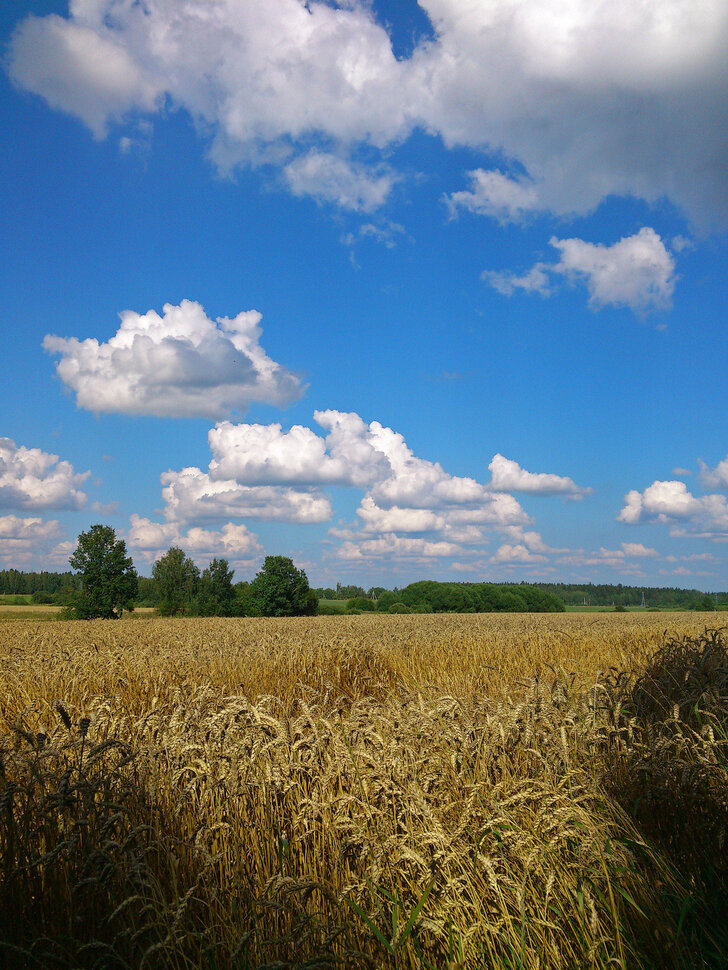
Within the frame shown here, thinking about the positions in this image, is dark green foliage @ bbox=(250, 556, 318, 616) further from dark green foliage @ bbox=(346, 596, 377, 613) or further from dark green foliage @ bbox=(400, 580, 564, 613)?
dark green foliage @ bbox=(400, 580, 564, 613)

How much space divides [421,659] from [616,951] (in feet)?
30.5

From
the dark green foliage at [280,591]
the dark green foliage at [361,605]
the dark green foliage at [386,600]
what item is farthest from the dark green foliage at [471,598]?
the dark green foliage at [280,591]

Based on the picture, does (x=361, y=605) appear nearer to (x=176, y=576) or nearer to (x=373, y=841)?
(x=176, y=576)

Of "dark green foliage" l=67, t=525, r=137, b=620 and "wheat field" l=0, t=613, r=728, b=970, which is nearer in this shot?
"wheat field" l=0, t=613, r=728, b=970

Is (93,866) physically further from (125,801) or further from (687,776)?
(687,776)

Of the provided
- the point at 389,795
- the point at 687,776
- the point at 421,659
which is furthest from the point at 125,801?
the point at 421,659

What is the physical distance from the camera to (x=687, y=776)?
3.79 m

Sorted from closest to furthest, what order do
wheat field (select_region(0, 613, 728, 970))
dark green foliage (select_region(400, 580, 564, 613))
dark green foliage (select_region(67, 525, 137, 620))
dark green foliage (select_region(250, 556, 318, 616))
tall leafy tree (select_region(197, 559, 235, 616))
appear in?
wheat field (select_region(0, 613, 728, 970)) < dark green foliage (select_region(67, 525, 137, 620)) < dark green foliage (select_region(250, 556, 318, 616)) < tall leafy tree (select_region(197, 559, 235, 616)) < dark green foliage (select_region(400, 580, 564, 613))

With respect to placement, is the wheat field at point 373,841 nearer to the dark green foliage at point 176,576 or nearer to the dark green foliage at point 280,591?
the dark green foliage at point 280,591

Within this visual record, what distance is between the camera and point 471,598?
90.2 meters

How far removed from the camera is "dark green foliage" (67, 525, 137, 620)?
175 feet

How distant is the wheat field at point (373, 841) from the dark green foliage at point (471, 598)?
273 feet

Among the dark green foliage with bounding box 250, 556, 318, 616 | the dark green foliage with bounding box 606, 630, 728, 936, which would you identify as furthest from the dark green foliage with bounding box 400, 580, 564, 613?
the dark green foliage with bounding box 606, 630, 728, 936

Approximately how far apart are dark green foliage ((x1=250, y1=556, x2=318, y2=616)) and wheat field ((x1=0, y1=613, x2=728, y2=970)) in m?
58.9
